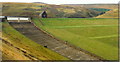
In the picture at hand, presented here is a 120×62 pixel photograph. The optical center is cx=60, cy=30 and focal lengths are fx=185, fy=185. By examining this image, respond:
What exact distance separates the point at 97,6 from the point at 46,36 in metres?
70.0

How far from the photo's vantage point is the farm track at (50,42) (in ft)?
87.5

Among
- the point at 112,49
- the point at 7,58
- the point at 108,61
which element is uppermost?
the point at 7,58

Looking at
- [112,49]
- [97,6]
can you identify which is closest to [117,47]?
→ [112,49]

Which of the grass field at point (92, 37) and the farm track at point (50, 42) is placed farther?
the farm track at point (50, 42)

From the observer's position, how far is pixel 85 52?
27.5 meters

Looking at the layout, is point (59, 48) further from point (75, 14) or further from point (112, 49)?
point (75, 14)

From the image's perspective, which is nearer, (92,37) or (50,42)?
(92,37)

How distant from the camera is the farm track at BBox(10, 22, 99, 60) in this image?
87.5ft

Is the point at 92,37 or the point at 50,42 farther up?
the point at 92,37

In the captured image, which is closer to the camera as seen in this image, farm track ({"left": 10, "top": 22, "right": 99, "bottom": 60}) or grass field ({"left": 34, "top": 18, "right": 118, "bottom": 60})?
grass field ({"left": 34, "top": 18, "right": 118, "bottom": 60})

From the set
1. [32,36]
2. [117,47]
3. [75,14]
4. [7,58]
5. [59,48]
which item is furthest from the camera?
[75,14]

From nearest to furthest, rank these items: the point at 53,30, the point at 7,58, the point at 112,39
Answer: the point at 7,58 → the point at 112,39 → the point at 53,30

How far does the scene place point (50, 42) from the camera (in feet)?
106

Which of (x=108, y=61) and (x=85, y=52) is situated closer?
(x=108, y=61)
